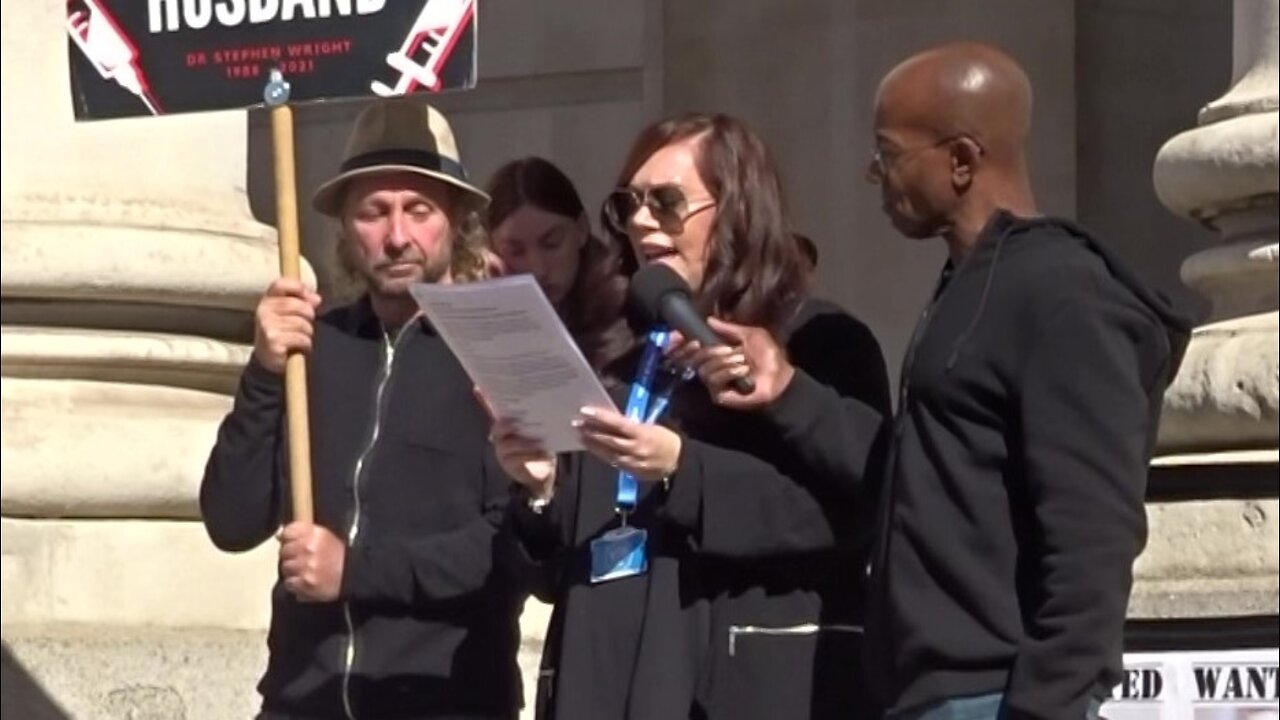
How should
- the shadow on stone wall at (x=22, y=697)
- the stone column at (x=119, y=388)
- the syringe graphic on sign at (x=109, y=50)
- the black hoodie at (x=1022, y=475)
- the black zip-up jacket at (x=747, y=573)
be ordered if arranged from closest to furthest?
the black hoodie at (x=1022, y=475) → the black zip-up jacket at (x=747, y=573) → the syringe graphic on sign at (x=109, y=50) → the shadow on stone wall at (x=22, y=697) → the stone column at (x=119, y=388)

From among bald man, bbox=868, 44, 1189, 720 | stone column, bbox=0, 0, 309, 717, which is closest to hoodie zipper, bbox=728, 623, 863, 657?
bald man, bbox=868, 44, 1189, 720

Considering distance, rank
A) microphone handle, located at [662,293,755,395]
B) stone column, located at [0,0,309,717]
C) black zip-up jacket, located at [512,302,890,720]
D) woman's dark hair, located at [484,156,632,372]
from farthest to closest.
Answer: stone column, located at [0,0,309,717] → woman's dark hair, located at [484,156,632,372] → black zip-up jacket, located at [512,302,890,720] → microphone handle, located at [662,293,755,395]

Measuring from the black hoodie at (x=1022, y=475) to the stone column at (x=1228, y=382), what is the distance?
875mm

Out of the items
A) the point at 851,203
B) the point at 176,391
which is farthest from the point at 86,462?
the point at 851,203

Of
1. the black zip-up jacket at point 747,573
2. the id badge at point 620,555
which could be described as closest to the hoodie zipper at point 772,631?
the black zip-up jacket at point 747,573

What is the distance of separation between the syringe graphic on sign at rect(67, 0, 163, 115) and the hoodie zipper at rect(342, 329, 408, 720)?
64cm

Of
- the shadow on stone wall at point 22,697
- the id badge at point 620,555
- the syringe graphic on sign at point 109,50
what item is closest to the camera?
the id badge at point 620,555

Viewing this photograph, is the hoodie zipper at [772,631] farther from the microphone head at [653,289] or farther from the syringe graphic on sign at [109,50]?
the syringe graphic on sign at [109,50]

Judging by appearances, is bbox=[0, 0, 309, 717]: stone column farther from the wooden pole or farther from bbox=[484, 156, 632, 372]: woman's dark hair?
the wooden pole

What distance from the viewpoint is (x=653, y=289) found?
5031 mm

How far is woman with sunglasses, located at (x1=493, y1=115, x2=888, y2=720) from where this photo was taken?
16.8ft

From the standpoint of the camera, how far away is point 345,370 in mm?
5660

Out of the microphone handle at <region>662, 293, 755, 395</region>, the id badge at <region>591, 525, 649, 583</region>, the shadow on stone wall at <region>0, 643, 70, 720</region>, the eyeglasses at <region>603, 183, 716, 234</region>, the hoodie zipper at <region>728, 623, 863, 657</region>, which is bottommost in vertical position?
the shadow on stone wall at <region>0, 643, 70, 720</region>

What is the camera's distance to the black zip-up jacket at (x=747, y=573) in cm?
510
